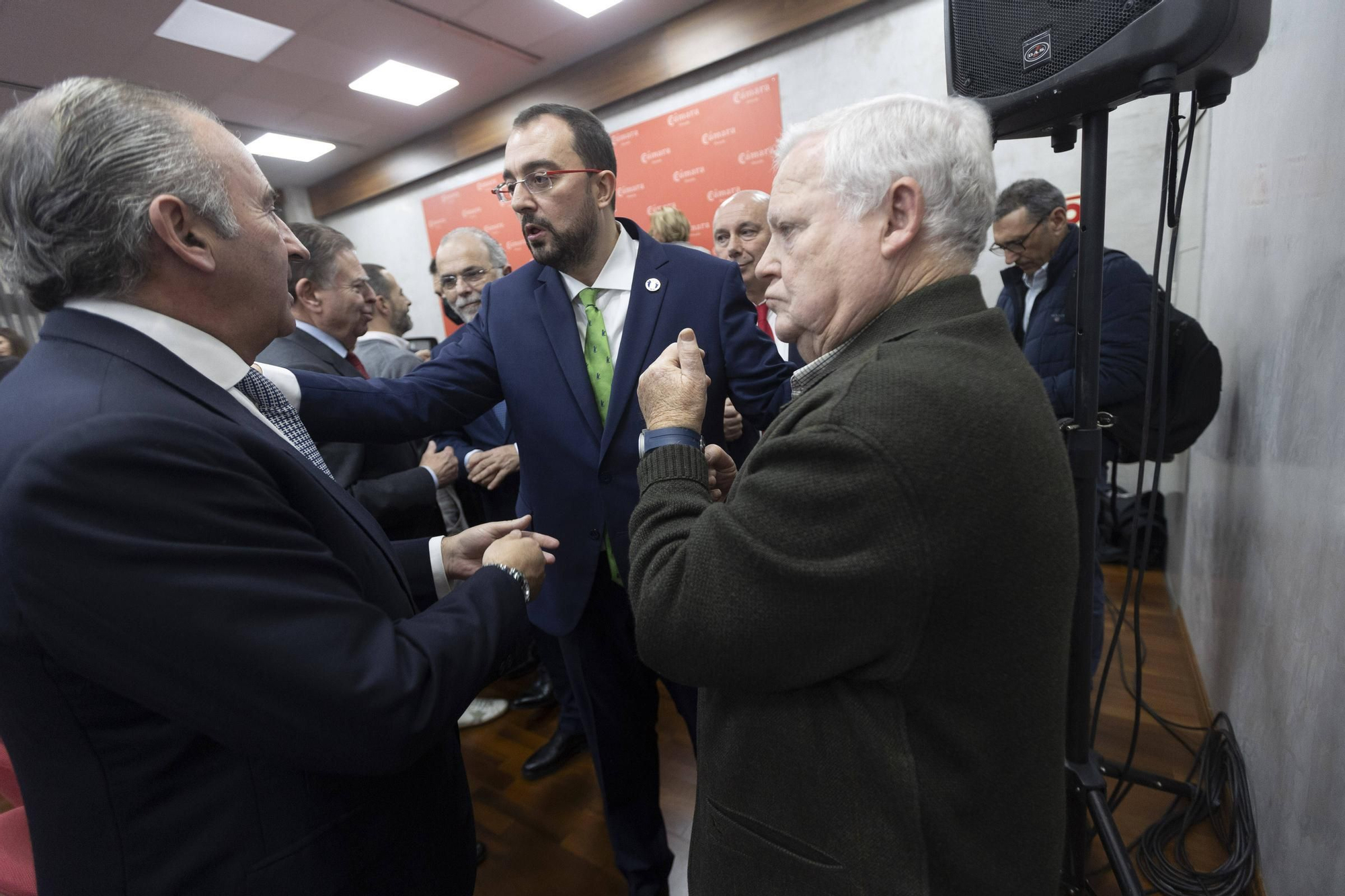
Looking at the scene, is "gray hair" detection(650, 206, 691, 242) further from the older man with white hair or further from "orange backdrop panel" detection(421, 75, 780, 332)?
the older man with white hair

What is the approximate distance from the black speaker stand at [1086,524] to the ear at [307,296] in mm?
2098

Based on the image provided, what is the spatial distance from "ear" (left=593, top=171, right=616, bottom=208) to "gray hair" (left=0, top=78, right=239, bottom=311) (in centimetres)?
91

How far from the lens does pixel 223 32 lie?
350cm

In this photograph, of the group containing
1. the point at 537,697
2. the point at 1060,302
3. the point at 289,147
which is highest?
the point at 289,147

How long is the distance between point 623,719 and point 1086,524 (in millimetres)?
1134

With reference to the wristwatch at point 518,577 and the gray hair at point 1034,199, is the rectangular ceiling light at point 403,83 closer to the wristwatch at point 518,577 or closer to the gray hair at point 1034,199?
the gray hair at point 1034,199

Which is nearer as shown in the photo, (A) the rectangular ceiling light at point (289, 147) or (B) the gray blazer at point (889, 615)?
(B) the gray blazer at point (889, 615)

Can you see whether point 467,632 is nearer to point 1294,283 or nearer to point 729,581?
point 729,581

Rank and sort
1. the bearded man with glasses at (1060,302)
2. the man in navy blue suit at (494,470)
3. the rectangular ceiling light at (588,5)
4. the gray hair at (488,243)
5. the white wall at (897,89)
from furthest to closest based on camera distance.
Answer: the rectangular ceiling light at (588,5) → the white wall at (897,89) → the gray hair at (488,243) → the man in navy blue suit at (494,470) → the bearded man with glasses at (1060,302)

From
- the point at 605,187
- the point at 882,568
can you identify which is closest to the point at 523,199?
the point at 605,187

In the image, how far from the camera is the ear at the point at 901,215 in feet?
2.55

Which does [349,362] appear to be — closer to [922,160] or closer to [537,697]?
[537,697]

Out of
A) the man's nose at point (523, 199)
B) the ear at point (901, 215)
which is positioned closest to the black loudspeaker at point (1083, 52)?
the ear at point (901, 215)

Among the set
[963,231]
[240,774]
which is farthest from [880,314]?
[240,774]
